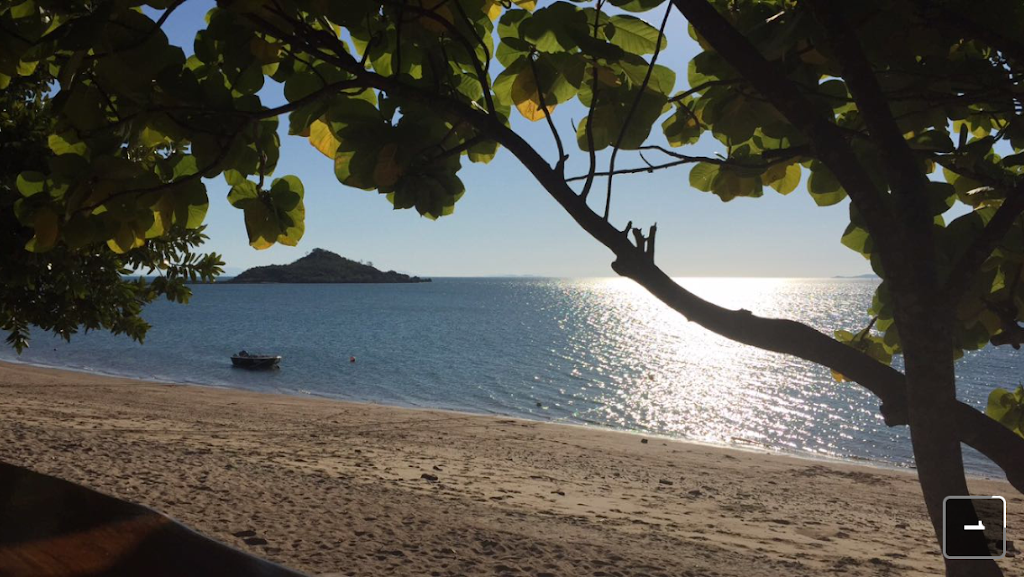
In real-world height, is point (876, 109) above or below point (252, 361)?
above

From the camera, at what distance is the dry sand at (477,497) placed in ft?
21.4

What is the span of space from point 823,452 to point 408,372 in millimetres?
27237

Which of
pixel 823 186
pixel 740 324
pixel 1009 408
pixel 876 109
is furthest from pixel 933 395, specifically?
pixel 1009 408

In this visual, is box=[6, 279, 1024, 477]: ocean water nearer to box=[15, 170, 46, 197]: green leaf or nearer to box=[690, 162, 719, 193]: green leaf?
box=[690, 162, 719, 193]: green leaf

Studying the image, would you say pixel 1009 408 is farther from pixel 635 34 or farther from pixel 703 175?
pixel 635 34

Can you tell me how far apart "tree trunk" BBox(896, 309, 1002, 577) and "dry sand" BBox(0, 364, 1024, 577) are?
425 centimetres

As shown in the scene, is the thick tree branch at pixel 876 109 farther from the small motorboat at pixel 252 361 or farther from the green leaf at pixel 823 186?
the small motorboat at pixel 252 361

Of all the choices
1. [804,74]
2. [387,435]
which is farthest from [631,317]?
[804,74]

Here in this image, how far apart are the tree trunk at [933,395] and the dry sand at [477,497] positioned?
4.25 m

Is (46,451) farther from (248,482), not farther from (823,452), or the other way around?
(823,452)

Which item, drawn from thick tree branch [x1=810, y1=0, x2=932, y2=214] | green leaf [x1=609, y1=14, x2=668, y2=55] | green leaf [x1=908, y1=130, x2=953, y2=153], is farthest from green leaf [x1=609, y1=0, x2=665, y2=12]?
green leaf [x1=908, y1=130, x2=953, y2=153]

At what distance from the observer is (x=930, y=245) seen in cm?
138

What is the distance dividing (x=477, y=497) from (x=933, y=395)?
355 inches

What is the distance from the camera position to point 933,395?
4.52 ft
